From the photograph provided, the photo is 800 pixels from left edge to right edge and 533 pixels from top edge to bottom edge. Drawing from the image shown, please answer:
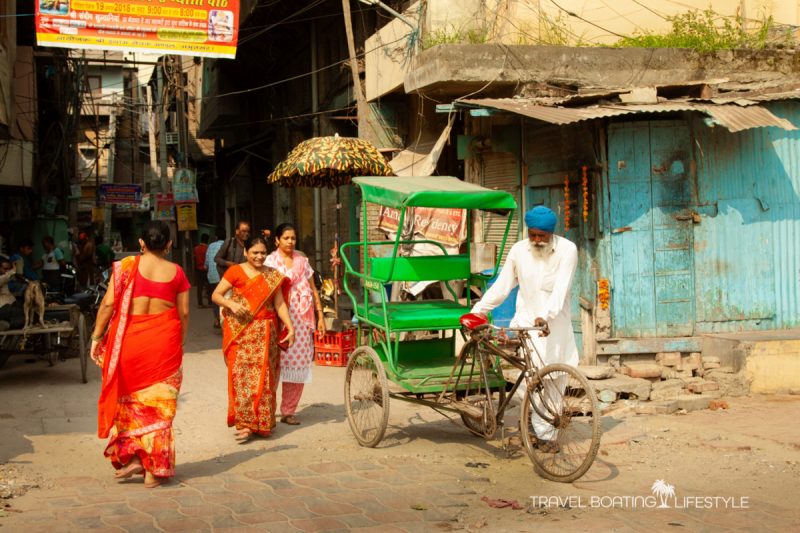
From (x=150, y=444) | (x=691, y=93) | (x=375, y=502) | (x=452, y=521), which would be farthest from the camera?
(x=691, y=93)

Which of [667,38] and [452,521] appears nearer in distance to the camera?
[452,521]

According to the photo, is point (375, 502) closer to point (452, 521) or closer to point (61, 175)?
point (452, 521)

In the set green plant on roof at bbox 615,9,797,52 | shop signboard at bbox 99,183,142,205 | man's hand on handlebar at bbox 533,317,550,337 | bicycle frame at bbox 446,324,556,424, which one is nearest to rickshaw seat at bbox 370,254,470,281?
bicycle frame at bbox 446,324,556,424

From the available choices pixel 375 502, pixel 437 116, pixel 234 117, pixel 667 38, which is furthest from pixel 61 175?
pixel 375 502

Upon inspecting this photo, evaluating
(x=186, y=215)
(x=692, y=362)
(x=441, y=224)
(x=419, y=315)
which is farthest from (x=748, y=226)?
(x=186, y=215)

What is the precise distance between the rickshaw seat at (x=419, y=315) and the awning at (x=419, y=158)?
18.0 feet

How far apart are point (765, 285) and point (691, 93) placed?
2.53 meters

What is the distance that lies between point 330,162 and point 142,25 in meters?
3.90

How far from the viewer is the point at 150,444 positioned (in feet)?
18.7

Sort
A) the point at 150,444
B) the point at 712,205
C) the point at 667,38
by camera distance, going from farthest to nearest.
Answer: the point at 667,38 → the point at 712,205 → the point at 150,444

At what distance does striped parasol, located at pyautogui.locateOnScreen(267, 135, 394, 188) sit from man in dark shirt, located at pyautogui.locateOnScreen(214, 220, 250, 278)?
107 cm

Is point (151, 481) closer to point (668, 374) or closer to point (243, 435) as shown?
point (243, 435)

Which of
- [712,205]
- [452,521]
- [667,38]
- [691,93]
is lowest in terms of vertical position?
[452,521]

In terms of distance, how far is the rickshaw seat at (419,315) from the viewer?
658cm
